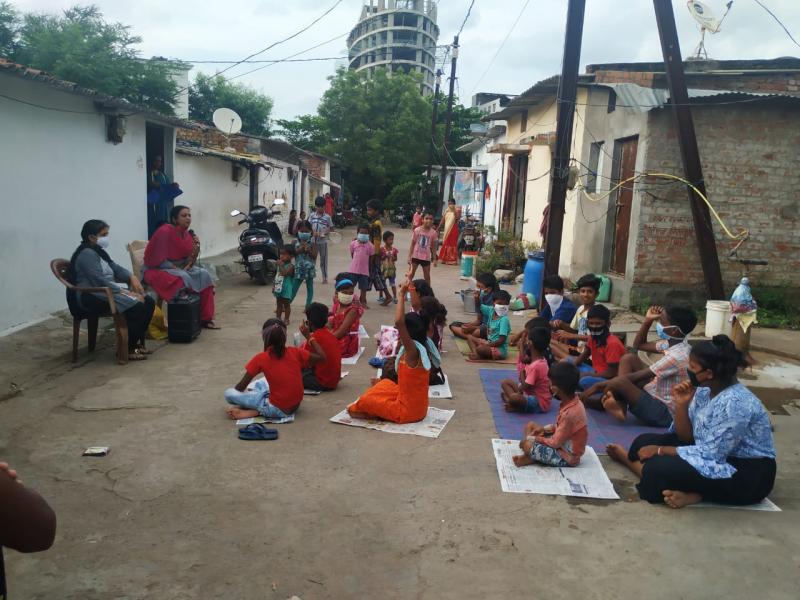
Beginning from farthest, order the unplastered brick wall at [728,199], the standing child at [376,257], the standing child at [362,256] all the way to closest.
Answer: the standing child at [376,257]
the standing child at [362,256]
the unplastered brick wall at [728,199]

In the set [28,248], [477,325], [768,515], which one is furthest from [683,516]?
[28,248]

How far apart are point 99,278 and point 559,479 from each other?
490 cm

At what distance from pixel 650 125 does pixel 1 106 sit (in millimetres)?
8034

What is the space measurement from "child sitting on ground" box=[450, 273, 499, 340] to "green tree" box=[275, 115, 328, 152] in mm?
31754

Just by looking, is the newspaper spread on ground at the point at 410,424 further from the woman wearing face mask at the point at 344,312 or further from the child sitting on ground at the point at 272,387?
the woman wearing face mask at the point at 344,312

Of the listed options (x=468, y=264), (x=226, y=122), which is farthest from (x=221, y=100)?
(x=468, y=264)

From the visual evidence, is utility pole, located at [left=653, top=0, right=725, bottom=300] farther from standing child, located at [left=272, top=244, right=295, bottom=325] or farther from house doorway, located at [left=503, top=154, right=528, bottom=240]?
house doorway, located at [left=503, top=154, right=528, bottom=240]

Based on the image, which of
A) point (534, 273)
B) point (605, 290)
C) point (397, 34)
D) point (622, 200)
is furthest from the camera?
point (397, 34)

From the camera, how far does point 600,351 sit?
19.9 ft

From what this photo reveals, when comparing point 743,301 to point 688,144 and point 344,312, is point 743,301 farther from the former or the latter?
point 344,312

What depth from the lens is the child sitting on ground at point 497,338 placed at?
7.62 m

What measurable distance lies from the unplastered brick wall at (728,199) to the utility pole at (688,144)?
31 centimetres

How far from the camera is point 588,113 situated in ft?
39.3

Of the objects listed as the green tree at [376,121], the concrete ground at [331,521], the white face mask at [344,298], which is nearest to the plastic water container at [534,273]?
the white face mask at [344,298]
